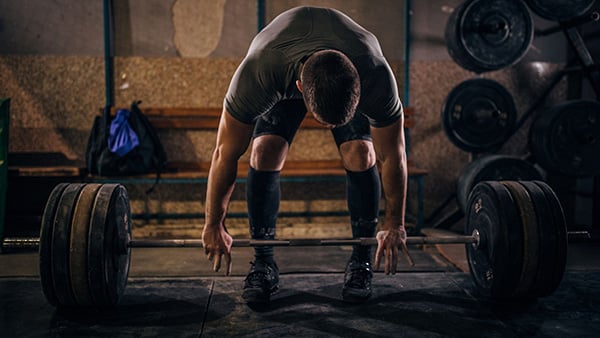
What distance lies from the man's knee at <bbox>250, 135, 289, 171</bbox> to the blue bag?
1235 millimetres

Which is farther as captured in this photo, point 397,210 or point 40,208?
point 40,208

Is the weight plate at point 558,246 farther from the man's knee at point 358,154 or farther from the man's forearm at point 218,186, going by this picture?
the man's forearm at point 218,186

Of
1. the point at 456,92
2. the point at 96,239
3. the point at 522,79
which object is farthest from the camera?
the point at 522,79

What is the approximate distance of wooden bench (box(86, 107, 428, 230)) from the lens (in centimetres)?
290

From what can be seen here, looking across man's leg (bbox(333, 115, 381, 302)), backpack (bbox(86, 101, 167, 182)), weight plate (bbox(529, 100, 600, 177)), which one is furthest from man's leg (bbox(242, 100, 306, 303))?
weight plate (bbox(529, 100, 600, 177))

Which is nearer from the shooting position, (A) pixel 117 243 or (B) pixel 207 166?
(A) pixel 117 243

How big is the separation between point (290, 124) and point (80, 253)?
0.81 metres

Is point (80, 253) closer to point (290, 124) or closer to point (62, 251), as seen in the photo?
point (62, 251)

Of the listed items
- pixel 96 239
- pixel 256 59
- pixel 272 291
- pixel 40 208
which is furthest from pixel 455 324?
pixel 40 208

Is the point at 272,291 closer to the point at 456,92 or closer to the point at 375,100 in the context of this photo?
the point at 375,100

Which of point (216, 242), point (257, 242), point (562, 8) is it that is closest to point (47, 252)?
point (216, 242)

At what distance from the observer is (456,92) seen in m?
2.96

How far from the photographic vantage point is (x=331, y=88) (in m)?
1.25

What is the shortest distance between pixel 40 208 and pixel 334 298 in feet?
7.07
